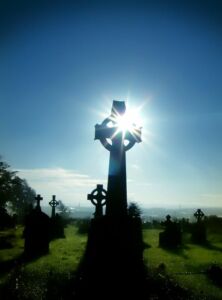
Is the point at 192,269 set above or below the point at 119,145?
below

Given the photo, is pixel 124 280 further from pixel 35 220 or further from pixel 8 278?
pixel 35 220

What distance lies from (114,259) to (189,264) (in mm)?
5370

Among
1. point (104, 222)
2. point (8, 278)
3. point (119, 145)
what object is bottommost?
point (8, 278)

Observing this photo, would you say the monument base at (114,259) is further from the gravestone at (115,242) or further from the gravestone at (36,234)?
the gravestone at (36,234)

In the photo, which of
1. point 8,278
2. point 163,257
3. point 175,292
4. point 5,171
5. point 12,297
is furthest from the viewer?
point 5,171

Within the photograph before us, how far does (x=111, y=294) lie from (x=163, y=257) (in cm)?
741

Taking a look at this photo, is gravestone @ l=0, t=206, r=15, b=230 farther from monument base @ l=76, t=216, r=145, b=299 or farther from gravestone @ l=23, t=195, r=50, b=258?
monument base @ l=76, t=216, r=145, b=299

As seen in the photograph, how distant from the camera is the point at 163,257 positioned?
1521cm

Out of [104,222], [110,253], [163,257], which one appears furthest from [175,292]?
[163,257]

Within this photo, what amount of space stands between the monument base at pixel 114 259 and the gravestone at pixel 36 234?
6.31m

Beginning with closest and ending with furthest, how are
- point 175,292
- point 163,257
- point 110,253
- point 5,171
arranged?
point 175,292, point 110,253, point 163,257, point 5,171

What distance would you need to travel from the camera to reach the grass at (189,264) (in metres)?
9.60

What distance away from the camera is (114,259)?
31.2ft

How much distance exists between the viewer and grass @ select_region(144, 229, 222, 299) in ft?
31.5
